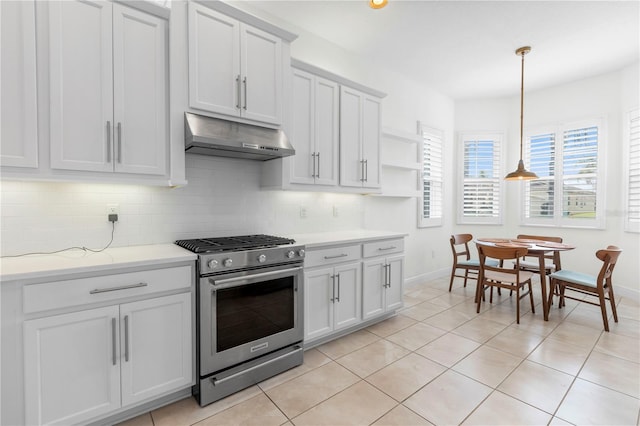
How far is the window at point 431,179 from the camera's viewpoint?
490 centimetres

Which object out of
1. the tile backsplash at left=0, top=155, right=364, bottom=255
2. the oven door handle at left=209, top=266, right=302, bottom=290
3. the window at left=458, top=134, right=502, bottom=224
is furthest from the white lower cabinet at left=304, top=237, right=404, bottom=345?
the window at left=458, top=134, right=502, bottom=224

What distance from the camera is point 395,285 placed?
134 inches

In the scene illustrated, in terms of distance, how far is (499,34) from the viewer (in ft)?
11.4

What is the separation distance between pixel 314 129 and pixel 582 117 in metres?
4.57

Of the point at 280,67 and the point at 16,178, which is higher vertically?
the point at 280,67

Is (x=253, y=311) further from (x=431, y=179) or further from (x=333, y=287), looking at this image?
(x=431, y=179)

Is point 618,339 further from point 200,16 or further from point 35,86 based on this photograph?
point 35,86

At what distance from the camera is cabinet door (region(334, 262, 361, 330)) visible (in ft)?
9.31

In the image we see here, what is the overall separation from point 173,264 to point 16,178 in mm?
963

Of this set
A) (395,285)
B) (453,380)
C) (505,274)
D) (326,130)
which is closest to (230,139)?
(326,130)

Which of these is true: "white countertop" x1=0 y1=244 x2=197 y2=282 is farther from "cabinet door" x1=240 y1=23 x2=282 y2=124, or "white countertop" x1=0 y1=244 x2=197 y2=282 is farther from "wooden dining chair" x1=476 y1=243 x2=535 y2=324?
"wooden dining chair" x1=476 y1=243 x2=535 y2=324

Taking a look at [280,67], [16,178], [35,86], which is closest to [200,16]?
[280,67]

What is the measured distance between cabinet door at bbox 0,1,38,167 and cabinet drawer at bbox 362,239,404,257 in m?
2.62

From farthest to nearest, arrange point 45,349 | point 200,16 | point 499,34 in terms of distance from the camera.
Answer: point 499,34
point 200,16
point 45,349
